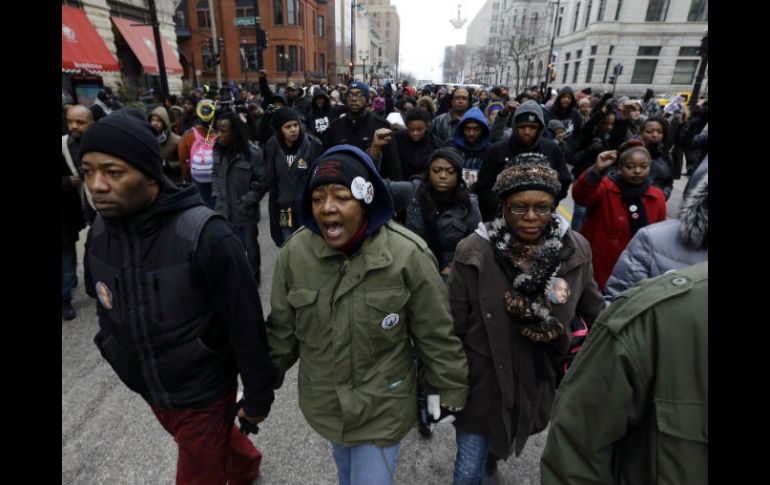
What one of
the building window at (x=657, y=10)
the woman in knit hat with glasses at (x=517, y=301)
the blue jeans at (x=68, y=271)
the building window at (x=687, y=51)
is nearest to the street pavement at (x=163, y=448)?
the woman in knit hat with glasses at (x=517, y=301)

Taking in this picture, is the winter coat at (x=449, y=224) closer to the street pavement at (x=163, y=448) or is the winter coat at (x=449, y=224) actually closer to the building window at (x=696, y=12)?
the street pavement at (x=163, y=448)

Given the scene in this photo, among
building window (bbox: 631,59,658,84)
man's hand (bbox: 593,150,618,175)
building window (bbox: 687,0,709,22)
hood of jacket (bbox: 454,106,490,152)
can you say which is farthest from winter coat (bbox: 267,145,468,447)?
building window (bbox: 687,0,709,22)

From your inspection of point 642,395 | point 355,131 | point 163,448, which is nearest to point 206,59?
point 355,131

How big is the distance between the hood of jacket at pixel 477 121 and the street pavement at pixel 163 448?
3.02 m

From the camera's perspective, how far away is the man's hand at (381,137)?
4.12m

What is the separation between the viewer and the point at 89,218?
442 cm

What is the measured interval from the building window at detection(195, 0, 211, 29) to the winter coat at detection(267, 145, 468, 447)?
48.2 meters

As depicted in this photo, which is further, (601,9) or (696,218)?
(601,9)

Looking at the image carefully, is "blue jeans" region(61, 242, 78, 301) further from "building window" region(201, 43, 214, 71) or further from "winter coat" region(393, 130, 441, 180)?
"building window" region(201, 43, 214, 71)

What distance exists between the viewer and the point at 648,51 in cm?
4303

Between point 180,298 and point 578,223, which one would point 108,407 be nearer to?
point 180,298

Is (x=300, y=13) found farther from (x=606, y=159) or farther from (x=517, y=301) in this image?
(x=517, y=301)

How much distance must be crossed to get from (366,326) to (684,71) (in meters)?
55.6
